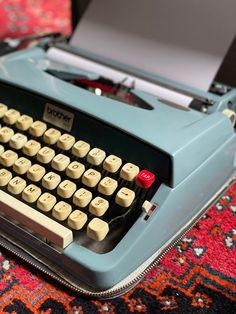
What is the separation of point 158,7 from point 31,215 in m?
0.51

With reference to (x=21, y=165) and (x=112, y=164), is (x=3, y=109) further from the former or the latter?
(x=112, y=164)

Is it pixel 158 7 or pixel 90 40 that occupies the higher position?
pixel 158 7

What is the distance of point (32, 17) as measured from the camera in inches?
62.9

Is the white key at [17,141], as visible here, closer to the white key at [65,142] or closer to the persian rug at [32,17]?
the white key at [65,142]

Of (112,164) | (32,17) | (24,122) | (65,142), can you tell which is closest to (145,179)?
(112,164)

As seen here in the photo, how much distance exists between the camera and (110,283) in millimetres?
627

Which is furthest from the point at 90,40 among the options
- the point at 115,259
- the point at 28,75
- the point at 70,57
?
the point at 115,259

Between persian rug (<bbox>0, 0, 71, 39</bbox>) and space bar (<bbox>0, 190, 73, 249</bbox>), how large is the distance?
884 mm

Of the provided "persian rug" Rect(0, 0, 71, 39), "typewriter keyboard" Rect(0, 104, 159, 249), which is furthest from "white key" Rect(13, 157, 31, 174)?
"persian rug" Rect(0, 0, 71, 39)

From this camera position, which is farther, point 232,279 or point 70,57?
point 70,57

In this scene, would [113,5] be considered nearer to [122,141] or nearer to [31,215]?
[122,141]

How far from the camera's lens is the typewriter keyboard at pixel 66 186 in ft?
2.15

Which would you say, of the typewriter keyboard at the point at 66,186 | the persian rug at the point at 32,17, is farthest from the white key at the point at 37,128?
the persian rug at the point at 32,17

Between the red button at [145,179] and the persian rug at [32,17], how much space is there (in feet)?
3.12
